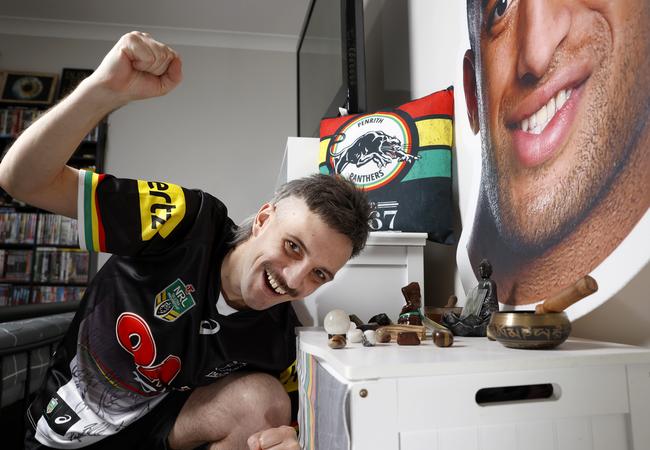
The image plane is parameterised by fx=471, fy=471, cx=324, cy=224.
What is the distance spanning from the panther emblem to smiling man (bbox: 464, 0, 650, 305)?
0.26 metres

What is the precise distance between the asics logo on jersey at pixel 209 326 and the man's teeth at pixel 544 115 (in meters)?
0.76

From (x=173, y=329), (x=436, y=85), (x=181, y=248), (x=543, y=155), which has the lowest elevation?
(x=173, y=329)

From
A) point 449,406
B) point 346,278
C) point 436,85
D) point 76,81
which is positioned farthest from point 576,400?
point 76,81

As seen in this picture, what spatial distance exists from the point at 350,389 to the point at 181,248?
613mm

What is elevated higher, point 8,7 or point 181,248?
point 8,7

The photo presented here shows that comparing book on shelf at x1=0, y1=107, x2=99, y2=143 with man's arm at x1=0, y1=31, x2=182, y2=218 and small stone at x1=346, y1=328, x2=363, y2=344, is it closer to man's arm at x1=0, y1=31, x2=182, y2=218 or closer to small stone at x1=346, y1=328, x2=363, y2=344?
man's arm at x1=0, y1=31, x2=182, y2=218

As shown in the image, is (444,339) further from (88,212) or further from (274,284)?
(88,212)

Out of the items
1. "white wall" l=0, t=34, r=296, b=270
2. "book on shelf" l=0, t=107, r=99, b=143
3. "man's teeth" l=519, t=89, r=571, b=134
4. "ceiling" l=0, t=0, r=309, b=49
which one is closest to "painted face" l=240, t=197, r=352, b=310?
"man's teeth" l=519, t=89, r=571, b=134

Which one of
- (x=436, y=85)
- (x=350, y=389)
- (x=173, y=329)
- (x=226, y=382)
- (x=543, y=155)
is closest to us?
(x=350, y=389)

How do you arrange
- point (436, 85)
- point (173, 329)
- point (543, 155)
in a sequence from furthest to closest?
point (436, 85) → point (173, 329) → point (543, 155)

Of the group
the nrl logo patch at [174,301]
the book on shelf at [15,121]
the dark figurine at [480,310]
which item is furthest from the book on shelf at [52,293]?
the dark figurine at [480,310]

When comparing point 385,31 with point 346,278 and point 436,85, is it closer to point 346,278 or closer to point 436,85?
point 436,85

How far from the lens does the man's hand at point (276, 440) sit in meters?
0.84

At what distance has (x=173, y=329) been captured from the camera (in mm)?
999
